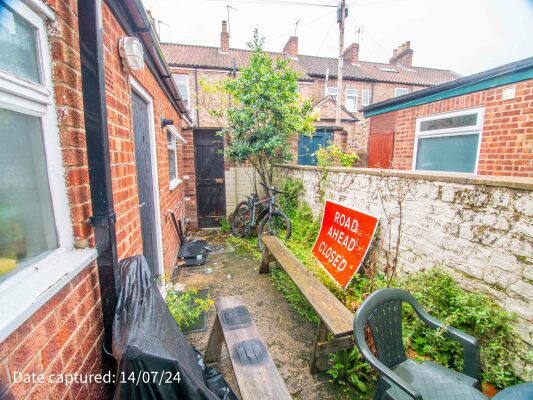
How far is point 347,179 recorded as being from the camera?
358 cm

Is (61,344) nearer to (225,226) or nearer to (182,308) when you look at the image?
(182,308)

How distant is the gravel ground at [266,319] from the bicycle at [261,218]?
80 cm

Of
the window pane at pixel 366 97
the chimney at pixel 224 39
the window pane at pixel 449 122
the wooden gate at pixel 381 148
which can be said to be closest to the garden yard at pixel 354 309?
the window pane at pixel 449 122

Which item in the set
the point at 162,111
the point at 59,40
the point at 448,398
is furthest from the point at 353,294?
the point at 162,111

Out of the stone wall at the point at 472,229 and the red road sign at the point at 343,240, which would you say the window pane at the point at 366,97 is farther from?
the stone wall at the point at 472,229

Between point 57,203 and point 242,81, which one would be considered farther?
→ point 242,81

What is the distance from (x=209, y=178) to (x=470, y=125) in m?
5.86

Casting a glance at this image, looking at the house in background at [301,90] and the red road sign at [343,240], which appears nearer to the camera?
the red road sign at [343,240]

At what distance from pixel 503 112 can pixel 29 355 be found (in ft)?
17.9

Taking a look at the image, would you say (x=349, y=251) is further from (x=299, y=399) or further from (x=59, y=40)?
(x=59, y=40)

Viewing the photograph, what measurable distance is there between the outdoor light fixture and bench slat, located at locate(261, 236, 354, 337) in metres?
2.59

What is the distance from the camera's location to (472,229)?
1923 mm

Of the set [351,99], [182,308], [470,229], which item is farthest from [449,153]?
[351,99]

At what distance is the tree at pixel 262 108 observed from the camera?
5.41 m
